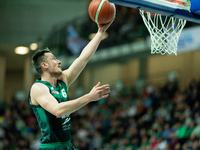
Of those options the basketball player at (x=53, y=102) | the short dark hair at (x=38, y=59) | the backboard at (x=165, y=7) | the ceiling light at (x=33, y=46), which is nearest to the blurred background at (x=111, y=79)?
the ceiling light at (x=33, y=46)

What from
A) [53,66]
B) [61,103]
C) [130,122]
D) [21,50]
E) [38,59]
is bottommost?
[130,122]

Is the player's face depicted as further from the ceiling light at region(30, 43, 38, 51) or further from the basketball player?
the ceiling light at region(30, 43, 38, 51)

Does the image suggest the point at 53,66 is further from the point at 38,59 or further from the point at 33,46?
the point at 33,46

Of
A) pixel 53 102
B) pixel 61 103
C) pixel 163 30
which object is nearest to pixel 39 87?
pixel 53 102

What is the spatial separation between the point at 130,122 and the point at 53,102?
1041 centimetres

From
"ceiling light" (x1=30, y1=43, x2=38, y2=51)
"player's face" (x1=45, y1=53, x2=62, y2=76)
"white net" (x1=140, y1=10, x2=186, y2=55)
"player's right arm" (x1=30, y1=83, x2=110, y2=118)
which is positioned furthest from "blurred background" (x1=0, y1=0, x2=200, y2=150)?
"player's right arm" (x1=30, y1=83, x2=110, y2=118)

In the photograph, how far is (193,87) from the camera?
1186 cm

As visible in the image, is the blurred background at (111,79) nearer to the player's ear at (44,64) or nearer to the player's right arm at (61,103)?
the player's ear at (44,64)

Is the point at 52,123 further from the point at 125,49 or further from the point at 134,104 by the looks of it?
the point at 125,49

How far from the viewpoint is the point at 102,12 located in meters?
4.52

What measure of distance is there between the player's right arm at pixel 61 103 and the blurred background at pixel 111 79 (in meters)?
6.60

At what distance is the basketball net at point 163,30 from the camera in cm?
506

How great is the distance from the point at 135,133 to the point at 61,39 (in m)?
7.80

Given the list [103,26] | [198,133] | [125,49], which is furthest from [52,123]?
[125,49]
